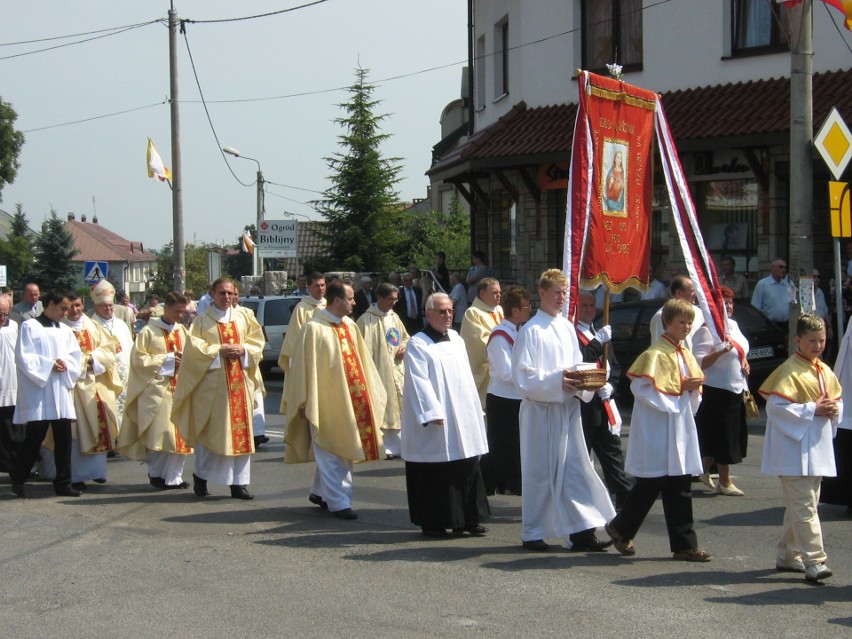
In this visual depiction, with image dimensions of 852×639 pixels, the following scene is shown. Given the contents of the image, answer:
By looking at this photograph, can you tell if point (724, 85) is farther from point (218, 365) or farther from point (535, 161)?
point (218, 365)

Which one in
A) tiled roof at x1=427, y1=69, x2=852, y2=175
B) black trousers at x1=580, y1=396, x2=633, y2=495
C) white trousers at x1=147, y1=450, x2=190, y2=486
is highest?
tiled roof at x1=427, y1=69, x2=852, y2=175

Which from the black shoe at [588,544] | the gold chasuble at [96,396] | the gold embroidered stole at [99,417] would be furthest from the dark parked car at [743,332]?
the black shoe at [588,544]

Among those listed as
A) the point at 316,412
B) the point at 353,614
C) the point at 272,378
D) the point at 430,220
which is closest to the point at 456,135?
the point at 430,220

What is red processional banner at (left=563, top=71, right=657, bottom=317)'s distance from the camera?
7832 mm

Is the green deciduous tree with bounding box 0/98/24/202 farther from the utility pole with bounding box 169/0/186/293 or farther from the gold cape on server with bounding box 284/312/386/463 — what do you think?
the gold cape on server with bounding box 284/312/386/463

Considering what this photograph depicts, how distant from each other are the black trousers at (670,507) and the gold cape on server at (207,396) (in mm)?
3660

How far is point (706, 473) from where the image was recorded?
9.42 metres

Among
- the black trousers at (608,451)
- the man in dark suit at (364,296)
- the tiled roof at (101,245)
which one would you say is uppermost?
the tiled roof at (101,245)

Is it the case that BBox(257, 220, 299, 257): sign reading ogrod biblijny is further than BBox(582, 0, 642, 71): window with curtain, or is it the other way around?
BBox(257, 220, 299, 257): sign reading ogrod biblijny

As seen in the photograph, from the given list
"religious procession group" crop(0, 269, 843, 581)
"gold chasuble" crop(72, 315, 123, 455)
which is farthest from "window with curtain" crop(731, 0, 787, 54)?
"gold chasuble" crop(72, 315, 123, 455)

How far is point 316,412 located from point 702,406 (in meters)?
3.16

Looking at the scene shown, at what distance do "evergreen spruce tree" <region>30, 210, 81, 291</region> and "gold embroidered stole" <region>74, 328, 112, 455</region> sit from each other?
56.1 meters

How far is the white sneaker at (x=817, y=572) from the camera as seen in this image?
21.1 ft

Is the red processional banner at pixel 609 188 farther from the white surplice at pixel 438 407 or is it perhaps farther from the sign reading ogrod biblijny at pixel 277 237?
the sign reading ogrod biblijny at pixel 277 237
